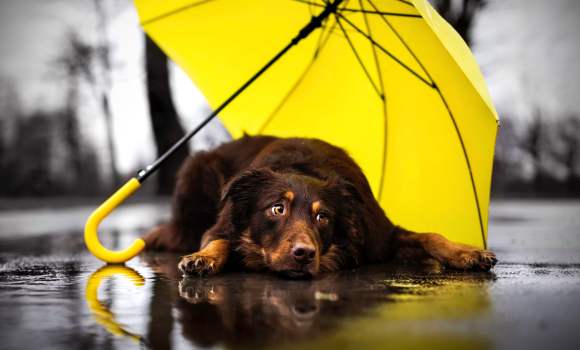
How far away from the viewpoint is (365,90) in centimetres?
435

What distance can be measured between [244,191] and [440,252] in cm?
157

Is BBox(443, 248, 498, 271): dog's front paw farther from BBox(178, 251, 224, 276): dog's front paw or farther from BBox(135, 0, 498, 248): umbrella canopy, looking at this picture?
BBox(178, 251, 224, 276): dog's front paw

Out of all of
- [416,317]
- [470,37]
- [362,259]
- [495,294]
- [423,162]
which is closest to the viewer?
[416,317]

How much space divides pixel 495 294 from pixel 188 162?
317cm

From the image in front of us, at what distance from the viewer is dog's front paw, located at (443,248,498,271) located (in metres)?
2.99

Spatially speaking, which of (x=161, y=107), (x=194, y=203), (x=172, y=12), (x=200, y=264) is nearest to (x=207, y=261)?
(x=200, y=264)

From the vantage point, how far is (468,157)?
358cm

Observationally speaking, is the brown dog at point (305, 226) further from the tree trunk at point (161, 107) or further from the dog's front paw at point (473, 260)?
the tree trunk at point (161, 107)

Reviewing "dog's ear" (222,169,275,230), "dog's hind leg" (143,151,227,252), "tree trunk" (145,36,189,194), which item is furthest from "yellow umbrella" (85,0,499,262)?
"tree trunk" (145,36,189,194)

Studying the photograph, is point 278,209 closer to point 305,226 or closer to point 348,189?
point 305,226

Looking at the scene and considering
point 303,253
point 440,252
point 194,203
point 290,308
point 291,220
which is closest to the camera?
point 290,308

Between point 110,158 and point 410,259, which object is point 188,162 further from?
point 110,158

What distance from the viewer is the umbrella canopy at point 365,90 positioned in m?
3.53

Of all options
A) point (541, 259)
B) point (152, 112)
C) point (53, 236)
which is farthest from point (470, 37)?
point (53, 236)
